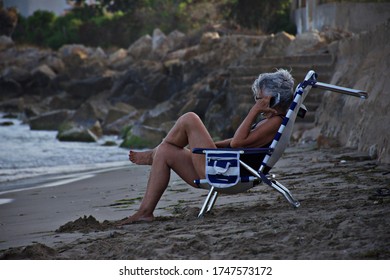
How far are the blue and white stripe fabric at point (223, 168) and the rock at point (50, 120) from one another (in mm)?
20852

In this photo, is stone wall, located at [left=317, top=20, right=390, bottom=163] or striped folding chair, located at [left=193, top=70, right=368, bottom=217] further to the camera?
stone wall, located at [left=317, top=20, right=390, bottom=163]

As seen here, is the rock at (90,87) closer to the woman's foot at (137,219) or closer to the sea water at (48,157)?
the sea water at (48,157)

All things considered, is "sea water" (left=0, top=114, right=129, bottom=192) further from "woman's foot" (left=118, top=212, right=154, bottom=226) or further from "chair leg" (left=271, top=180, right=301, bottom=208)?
"chair leg" (left=271, top=180, right=301, bottom=208)

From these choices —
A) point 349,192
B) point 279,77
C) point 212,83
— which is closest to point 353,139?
point 349,192

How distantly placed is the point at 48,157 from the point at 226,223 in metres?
10.7

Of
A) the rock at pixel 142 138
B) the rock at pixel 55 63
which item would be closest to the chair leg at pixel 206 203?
the rock at pixel 142 138

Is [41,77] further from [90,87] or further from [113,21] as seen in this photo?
[113,21]

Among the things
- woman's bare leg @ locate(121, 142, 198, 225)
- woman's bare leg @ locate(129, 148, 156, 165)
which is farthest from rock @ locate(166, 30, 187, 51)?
woman's bare leg @ locate(121, 142, 198, 225)

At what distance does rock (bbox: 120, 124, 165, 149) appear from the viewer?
1791cm

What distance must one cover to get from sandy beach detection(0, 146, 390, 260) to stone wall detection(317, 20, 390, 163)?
750 mm

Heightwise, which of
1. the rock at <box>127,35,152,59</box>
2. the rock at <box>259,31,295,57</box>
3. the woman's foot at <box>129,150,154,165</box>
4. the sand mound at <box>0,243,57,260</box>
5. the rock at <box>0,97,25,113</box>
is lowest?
the rock at <box>0,97,25,113</box>

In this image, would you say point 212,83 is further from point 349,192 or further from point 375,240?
point 375,240

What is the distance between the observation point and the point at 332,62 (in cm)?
1623
